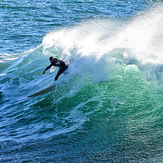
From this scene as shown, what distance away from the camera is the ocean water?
20.8 feet

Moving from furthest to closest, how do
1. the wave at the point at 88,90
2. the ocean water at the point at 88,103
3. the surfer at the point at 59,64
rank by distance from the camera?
1. the surfer at the point at 59,64
2. the wave at the point at 88,90
3. the ocean water at the point at 88,103

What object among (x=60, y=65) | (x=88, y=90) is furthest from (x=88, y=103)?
(x=60, y=65)

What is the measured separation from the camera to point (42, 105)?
9320 mm

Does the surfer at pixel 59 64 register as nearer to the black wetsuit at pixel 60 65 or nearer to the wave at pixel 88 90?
the black wetsuit at pixel 60 65

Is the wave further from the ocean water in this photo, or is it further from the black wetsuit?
the black wetsuit

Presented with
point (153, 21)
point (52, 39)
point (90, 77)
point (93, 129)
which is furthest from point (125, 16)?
point (93, 129)

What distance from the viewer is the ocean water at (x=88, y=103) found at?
6340mm

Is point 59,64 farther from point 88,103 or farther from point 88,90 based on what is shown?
point 88,103

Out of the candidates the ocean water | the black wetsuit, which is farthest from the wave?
the black wetsuit

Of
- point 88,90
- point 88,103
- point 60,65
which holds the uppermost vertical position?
point 60,65

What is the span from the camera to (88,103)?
29.1 feet

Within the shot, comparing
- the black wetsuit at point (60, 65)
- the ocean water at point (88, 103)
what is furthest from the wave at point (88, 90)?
the black wetsuit at point (60, 65)

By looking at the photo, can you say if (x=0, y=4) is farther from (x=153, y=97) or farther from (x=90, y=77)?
(x=153, y=97)

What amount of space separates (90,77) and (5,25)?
13654 millimetres
